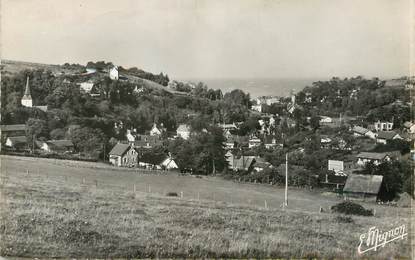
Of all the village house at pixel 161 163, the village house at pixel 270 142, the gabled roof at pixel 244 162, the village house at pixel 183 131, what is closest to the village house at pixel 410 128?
the village house at pixel 270 142

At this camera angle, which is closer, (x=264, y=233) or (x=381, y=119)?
(x=264, y=233)

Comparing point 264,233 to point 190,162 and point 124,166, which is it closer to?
point 190,162

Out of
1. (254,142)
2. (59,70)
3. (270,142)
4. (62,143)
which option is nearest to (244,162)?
(254,142)

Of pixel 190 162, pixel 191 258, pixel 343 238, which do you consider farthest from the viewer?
pixel 190 162

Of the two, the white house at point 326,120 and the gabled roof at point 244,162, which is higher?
the white house at point 326,120

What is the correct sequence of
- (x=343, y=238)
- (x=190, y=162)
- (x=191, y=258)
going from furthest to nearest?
1. (x=190, y=162)
2. (x=343, y=238)
3. (x=191, y=258)

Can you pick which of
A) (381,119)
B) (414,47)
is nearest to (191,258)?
(381,119)

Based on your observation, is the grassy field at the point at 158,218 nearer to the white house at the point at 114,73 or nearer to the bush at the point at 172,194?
the bush at the point at 172,194
